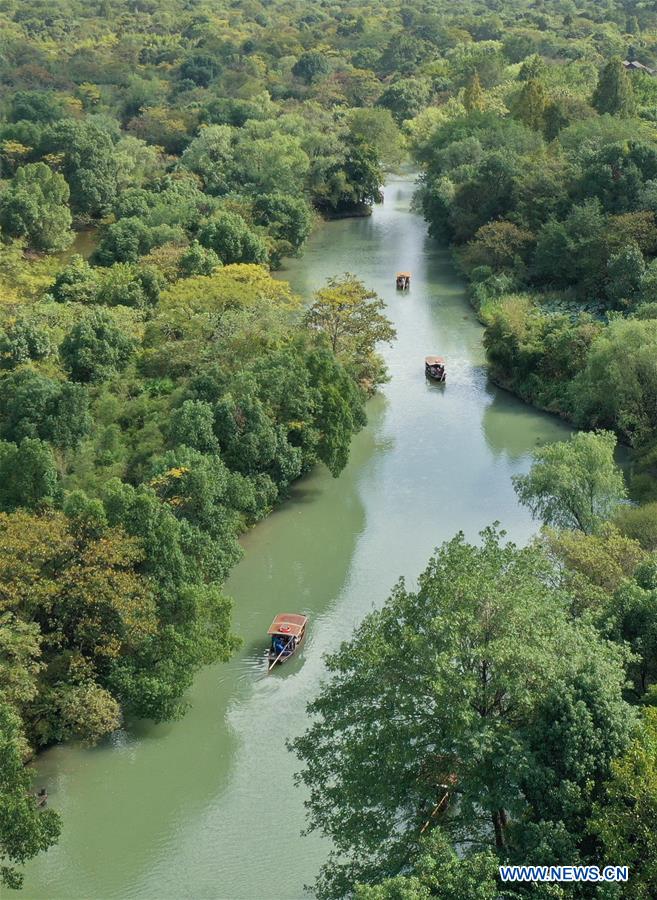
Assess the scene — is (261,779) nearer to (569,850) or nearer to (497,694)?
(497,694)

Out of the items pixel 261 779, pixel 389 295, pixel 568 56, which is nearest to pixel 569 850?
pixel 261 779

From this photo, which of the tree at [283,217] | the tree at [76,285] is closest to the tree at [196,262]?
the tree at [76,285]

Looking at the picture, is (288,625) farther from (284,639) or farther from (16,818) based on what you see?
(16,818)

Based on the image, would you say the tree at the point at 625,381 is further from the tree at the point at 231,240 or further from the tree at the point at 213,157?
the tree at the point at 213,157

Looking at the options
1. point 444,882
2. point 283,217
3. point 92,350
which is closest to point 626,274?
point 283,217

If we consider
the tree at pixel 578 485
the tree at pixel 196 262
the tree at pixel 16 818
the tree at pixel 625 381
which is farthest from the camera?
the tree at pixel 196 262
